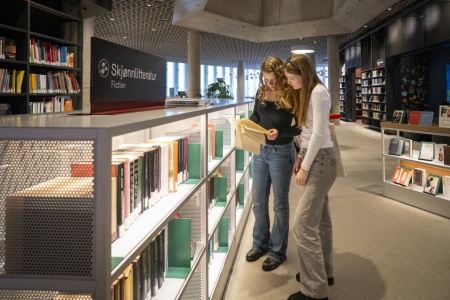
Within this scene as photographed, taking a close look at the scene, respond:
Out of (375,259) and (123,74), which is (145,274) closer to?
(123,74)

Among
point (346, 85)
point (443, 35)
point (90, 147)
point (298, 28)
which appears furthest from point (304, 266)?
point (346, 85)

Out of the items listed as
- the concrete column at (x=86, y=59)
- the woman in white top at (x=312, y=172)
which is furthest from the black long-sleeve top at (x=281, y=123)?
the concrete column at (x=86, y=59)

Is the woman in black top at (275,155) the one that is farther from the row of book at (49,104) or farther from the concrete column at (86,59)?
the concrete column at (86,59)

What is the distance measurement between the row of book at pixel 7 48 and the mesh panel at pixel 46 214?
4.12 m

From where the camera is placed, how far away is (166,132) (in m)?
2.05

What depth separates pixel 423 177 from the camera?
15.1 ft

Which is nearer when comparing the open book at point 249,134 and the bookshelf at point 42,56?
the open book at point 249,134

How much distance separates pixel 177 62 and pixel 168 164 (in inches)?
1110

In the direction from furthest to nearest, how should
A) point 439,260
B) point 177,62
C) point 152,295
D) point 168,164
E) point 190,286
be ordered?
point 177,62
point 439,260
point 190,286
point 168,164
point 152,295

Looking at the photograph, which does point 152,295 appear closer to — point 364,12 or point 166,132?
point 166,132

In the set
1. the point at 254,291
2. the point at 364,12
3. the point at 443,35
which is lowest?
the point at 254,291

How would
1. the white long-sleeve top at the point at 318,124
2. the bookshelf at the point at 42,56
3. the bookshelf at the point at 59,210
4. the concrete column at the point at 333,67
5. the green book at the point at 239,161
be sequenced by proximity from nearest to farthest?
the bookshelf at the point at 59,210 < the white long-sleeve top at the point at 318,124 < the green book at the point at 239,161 < the bookshelf at the point at 42,56 < the concrete column at the point at 333,67

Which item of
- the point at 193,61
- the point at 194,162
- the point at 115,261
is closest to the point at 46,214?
the point at 115,261

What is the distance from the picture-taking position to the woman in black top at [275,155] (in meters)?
2.74
